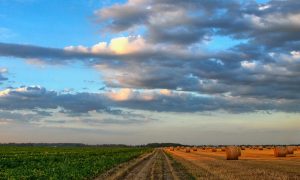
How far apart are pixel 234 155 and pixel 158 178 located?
88.8ft

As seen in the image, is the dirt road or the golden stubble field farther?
the dirt road

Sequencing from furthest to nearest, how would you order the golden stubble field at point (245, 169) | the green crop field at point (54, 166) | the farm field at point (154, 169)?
the green crop field at point (54, 166) → the farm field at point (154, 169) → the golden stubble field at point (245, 169)

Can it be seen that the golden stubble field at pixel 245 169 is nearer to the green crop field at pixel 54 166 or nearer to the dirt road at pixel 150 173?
the dirt road at pixel 150 173

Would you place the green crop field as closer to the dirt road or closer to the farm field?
the farm field

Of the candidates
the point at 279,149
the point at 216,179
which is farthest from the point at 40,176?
the point at 279,149

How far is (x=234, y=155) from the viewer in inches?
2053

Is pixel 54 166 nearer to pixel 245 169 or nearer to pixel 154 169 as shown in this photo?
pixel 154 169

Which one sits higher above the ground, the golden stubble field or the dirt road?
the golden stubble field

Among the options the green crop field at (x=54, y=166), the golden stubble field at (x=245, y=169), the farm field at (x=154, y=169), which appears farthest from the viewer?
the green crop field at (x=54, y=166)

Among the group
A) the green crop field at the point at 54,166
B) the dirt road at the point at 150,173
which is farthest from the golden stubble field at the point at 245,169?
the green crop field at the point at 54,166

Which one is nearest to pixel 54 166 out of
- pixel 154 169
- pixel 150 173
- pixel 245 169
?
pixel 154 169

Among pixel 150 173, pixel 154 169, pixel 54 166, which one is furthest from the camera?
pixel 54 166

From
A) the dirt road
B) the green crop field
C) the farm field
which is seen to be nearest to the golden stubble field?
the farm field

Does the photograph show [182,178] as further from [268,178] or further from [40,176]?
[40,176]
